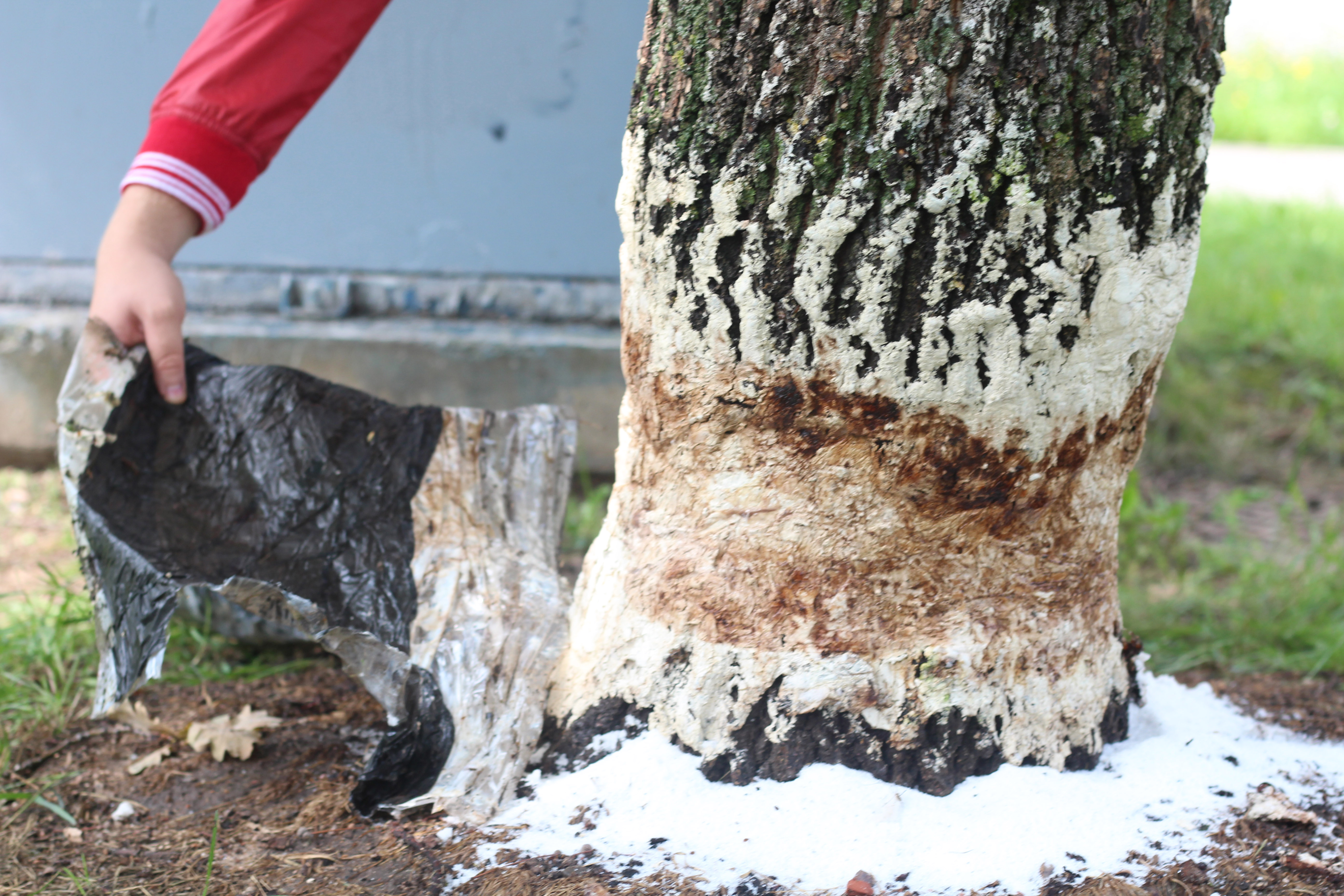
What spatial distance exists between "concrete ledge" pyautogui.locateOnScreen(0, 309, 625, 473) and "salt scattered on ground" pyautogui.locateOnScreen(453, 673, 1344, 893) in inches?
71.3

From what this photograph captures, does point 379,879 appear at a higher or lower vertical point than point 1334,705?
lower

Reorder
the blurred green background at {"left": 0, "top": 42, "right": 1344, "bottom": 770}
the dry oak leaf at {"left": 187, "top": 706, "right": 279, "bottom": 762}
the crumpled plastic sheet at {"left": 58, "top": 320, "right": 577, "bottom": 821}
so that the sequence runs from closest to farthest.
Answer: the crumpled plastic sheet at {"left": 58, "top": 320, "right": 577, "bottom": 821}, the dry oak leaf at {"left": 187, "top": 706, "right": 279, "bottom": 762}, the blurred green background at {"left": 0, "top": 42, "right": 1344, "bottom": 770}

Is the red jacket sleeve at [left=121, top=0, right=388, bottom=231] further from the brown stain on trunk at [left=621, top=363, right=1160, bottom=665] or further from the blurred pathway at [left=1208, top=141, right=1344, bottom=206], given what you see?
the blurred pathway at [left=1208, top=141, right=1344, bottom=206]

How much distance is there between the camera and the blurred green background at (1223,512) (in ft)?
6.83

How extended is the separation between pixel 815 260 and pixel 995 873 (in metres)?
0.80

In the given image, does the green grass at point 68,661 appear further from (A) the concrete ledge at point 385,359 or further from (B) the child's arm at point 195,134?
(A) the concrete ledge at point 385,359

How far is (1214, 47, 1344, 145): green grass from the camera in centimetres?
902

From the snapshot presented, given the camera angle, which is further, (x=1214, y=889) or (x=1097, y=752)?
(x=1097, y=752)

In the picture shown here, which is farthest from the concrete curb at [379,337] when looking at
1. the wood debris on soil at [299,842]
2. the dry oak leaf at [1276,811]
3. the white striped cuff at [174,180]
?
the dry oak leaf at [1276,811]

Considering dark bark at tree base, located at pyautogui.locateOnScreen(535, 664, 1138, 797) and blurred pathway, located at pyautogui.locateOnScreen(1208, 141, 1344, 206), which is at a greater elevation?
blurred pathway, located at pyautogui.locateOnScreen(1208, 141, 1344, 206)

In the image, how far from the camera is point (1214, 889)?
3.95ft

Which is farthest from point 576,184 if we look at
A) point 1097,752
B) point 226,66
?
point 1097,752

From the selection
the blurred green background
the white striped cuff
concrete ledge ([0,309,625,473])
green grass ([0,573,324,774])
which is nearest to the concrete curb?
concrete ledge ([0,309,625,473])

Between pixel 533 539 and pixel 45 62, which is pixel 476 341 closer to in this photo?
pixel 533 539
